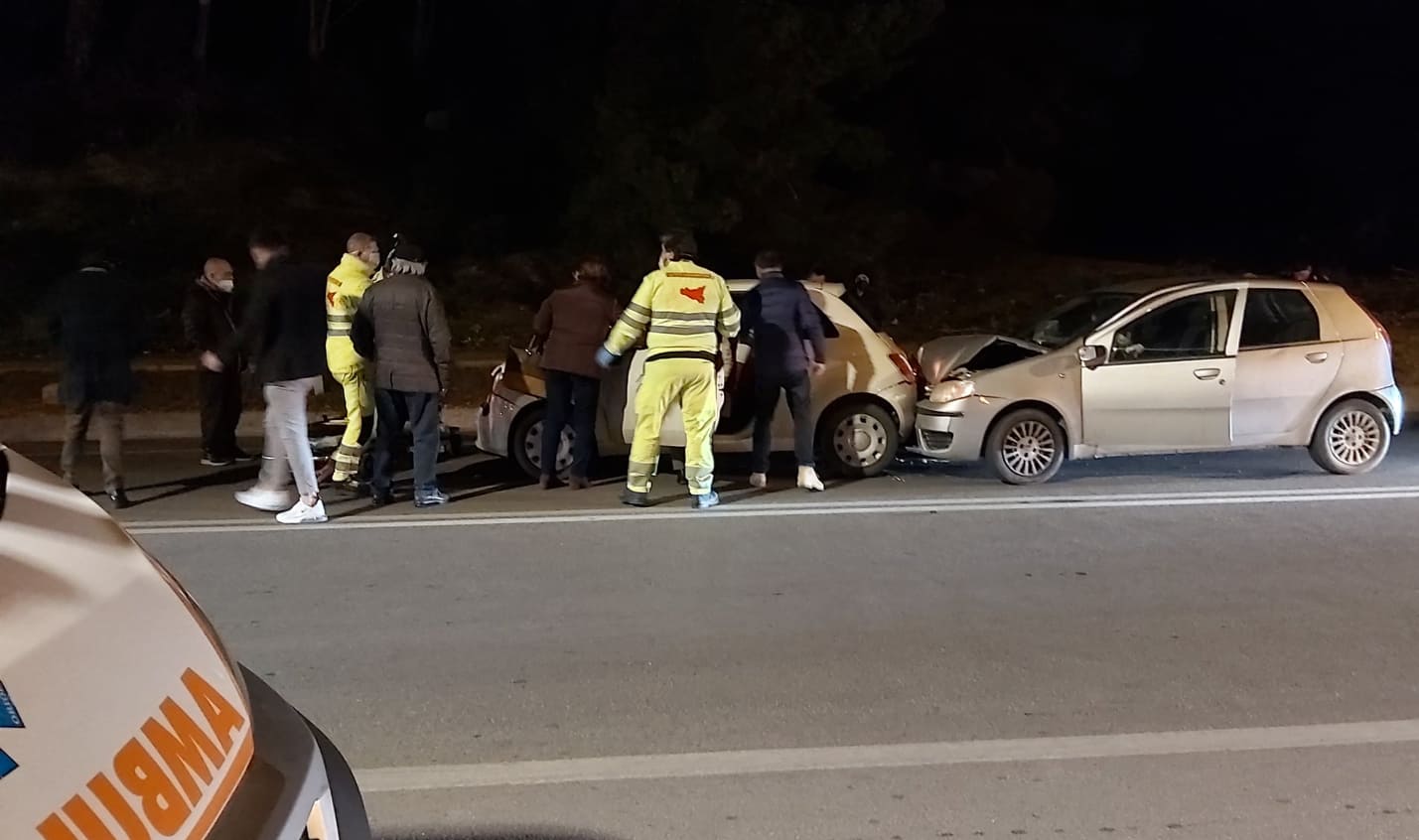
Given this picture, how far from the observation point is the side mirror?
9.19 meters

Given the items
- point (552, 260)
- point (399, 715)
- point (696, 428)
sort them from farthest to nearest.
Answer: point (552, 260) < point (696, 428) < point (399, 715)

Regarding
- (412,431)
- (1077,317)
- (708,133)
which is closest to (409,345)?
(412,431)

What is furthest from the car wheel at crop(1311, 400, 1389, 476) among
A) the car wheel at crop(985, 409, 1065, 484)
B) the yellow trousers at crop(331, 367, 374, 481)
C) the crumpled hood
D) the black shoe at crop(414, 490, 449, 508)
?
the yellow trousers at crop(331, 367, 374, 481)

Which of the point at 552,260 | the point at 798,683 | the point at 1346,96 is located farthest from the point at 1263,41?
the point at 798,683

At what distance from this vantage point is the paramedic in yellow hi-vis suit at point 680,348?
822 cm

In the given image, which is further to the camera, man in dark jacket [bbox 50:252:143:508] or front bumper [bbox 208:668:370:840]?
man in dark jacket [bbox 50:252:143:508]

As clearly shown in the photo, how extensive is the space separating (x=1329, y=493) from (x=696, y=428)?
14.3ft

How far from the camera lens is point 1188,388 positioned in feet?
30.1

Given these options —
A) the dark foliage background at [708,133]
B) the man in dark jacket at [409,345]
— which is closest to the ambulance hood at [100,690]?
the man in dark jacket at [409,345]

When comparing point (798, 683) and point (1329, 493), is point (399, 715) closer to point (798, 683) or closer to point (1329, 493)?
point (798, 683)

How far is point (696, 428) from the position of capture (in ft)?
27.4

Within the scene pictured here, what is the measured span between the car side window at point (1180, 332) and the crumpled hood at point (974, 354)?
0.59 m

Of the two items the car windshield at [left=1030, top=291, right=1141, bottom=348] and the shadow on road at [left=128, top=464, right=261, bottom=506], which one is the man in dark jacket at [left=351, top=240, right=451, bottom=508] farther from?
the car windshield at [left=1030, top=291, right=1141, bottom=348]

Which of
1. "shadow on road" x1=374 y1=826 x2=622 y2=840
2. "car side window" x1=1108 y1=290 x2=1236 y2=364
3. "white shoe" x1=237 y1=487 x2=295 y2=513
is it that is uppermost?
"car side window" x1=1108 y1=290 x2=1236 y2=364
